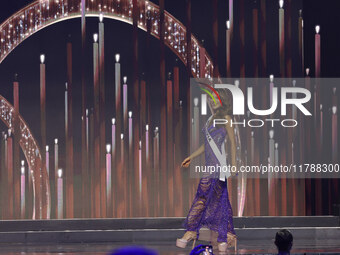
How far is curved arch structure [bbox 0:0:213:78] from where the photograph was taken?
732 centimetres

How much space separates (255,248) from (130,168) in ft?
6.14

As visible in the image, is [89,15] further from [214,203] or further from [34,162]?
[214,203]

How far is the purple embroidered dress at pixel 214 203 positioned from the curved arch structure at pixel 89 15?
2.10m

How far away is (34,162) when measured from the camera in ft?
23.5

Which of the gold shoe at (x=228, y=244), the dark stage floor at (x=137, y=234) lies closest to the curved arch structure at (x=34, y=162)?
the dark stage floor at (x=137, y=234)

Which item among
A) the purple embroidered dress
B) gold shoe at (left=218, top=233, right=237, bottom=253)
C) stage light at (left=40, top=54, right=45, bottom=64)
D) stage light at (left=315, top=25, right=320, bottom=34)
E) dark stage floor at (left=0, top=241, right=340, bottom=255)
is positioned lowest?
dark stage floor at (left=0, top=241, right=340, bottom=255)

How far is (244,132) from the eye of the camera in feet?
24.5

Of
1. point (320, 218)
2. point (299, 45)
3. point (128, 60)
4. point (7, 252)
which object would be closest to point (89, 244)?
point (7, 252)

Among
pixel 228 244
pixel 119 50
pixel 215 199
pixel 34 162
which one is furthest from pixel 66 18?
pixel 228 244

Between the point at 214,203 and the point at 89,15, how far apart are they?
2.97 meters

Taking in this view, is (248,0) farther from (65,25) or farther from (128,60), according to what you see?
(65,25)

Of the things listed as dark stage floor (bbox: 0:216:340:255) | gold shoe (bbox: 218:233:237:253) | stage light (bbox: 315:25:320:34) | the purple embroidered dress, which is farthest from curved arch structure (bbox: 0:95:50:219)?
stage light (bbox: 315:25:320:34)

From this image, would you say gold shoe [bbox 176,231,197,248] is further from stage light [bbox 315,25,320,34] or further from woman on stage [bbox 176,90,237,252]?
stage light [bbox 315,25,320,34]

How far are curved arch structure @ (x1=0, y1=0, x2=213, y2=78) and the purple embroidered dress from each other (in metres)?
2.10
